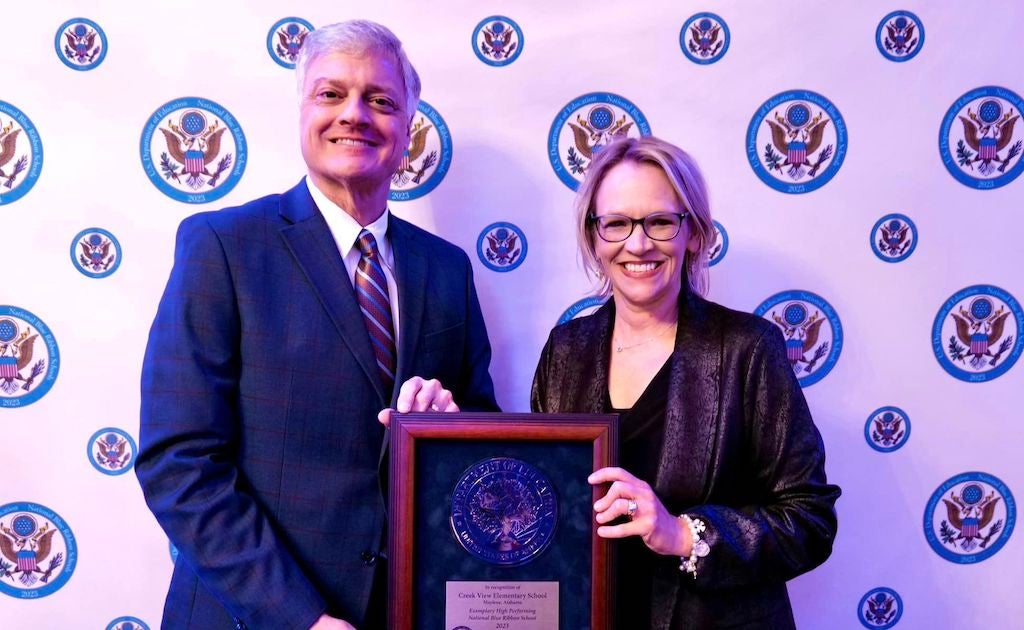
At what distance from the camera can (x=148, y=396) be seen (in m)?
1.16

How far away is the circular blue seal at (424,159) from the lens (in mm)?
1719

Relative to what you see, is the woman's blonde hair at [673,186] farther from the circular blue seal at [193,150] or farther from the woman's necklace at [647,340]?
the circular blue seal at [193,150]

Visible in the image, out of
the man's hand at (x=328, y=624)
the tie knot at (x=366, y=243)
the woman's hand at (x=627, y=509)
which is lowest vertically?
the man's hand at (x=328, y=624)

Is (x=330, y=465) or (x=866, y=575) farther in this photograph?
(x=866, y=575)

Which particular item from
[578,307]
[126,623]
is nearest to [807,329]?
[578,307]

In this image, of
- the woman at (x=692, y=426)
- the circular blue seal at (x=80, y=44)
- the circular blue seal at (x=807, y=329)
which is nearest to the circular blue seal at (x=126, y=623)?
the woman at (x=692, y=426)

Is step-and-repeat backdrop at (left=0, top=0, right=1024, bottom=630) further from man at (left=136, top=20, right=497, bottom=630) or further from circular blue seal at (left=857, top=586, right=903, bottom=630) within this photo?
man at (left=136, top=20, right=497, bottom=630)

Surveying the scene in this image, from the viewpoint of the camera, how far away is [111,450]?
66.6 inches

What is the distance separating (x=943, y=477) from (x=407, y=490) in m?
1.57

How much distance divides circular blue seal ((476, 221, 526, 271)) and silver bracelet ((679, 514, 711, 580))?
2.67 ft

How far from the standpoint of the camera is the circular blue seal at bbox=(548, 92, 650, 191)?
175cm

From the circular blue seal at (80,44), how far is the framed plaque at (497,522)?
4.02 ft

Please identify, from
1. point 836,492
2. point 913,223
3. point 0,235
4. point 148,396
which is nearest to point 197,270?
point 148,396

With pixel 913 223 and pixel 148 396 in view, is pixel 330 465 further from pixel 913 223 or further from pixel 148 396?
pixel 913 223
